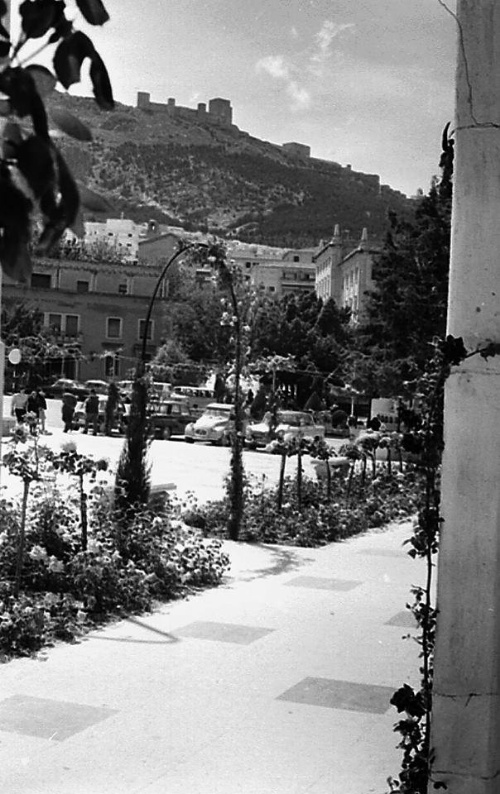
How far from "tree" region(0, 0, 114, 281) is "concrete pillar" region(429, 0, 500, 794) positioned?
1.77 metres

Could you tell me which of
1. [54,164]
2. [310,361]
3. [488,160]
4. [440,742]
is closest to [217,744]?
[440,742]

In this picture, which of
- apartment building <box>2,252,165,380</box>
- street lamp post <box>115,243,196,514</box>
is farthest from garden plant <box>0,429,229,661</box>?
apartment building <box>2,252,165,380</box>

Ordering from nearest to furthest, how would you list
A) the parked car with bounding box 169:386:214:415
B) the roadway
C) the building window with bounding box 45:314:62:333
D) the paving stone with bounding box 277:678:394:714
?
the paving stone with bounding box 277:678:394:714, the roadway, the parked car with bounding box 169:386:214:415, the building window with bounding box 45:314:62:333

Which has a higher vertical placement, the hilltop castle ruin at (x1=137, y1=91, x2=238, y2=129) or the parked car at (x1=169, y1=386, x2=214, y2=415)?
the hilltop castle ruin at (x1=137, y1=91, x2=238, y2=129)

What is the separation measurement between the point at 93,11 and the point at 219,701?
4.39m

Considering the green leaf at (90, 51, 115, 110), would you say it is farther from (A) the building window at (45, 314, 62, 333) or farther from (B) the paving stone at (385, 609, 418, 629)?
(A) the building window at (45, 314, 62, 333)

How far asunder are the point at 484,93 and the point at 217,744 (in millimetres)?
2992

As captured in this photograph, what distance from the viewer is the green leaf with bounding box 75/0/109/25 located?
163cm

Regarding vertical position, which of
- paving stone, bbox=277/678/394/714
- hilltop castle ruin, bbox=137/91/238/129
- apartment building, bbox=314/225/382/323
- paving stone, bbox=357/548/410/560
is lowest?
paving stone, bbox=357/548/410/560

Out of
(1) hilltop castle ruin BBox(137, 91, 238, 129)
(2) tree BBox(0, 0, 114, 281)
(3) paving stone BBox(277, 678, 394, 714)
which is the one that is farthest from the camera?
(1) hilltop castle ruin BBox(137, 91, 238, 129)

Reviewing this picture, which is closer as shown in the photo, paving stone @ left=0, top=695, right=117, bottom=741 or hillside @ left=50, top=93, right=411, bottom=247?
paving stone @ left=0, top=695, right=117, bottom=741

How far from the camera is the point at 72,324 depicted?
56500 millimetres

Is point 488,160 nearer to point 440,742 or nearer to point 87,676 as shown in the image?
point 440,742

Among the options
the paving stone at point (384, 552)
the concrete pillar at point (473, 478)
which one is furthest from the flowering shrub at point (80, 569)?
the concrete pillar at point (473, 478)
